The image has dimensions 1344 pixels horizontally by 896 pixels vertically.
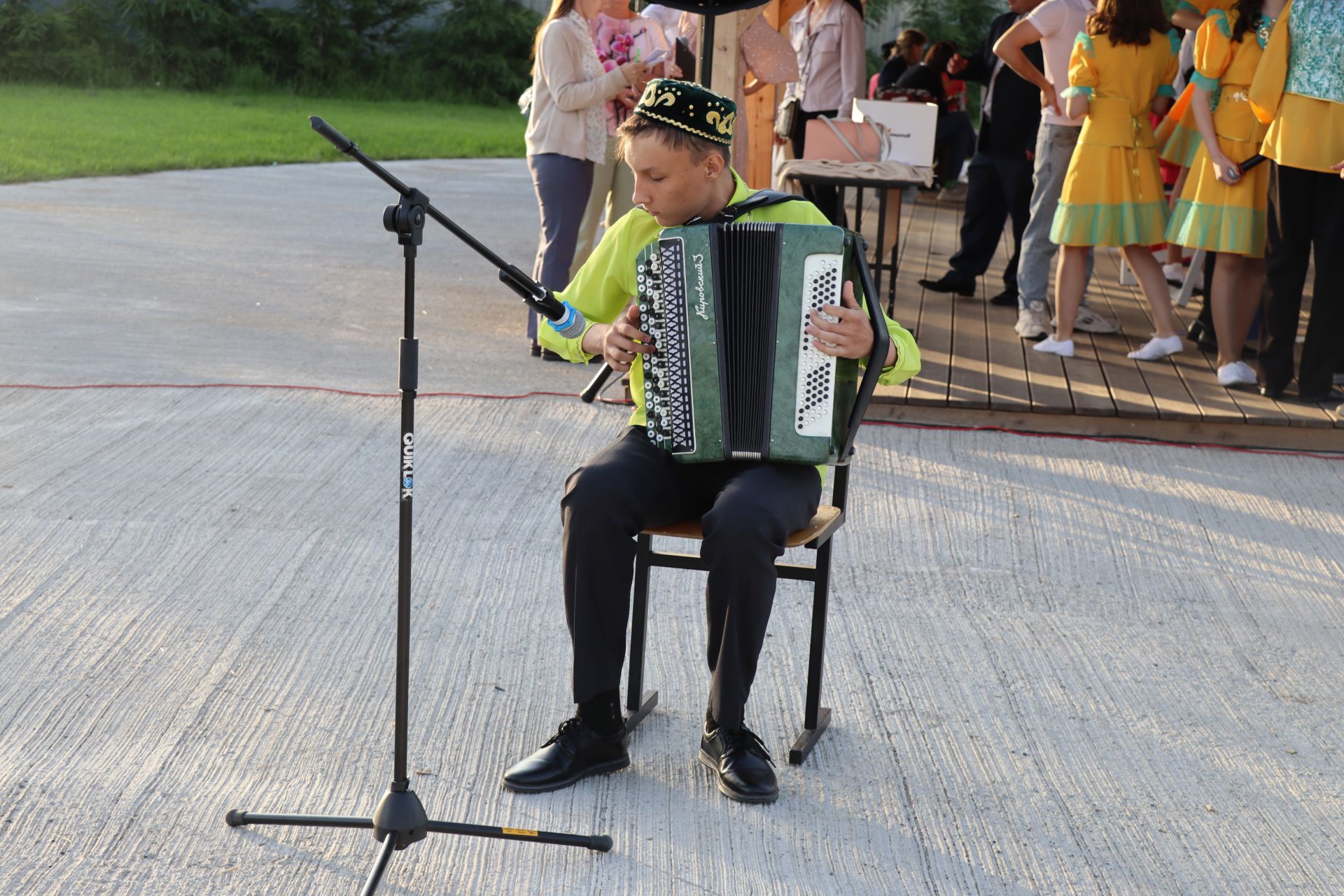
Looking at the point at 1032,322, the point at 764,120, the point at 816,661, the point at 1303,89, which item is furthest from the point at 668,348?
the point at 764,120

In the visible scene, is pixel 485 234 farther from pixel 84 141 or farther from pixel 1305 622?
pixel 1305 622

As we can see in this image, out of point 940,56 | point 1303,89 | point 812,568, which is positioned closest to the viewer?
point 812,568

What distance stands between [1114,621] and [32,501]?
10.9 feet

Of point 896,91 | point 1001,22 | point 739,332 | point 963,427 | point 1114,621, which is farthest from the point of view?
point 896,91

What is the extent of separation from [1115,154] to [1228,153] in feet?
1.70

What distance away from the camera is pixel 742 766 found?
2.81 meters

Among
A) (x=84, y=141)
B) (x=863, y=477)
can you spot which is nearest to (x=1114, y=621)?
(x=863, y=477)

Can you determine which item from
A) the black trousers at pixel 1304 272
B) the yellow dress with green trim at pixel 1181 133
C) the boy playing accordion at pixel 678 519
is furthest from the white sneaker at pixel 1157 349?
the boy playing accordion at pixel 678 519

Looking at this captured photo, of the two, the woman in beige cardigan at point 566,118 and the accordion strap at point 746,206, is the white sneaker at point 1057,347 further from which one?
the accordion strap at point 746,206

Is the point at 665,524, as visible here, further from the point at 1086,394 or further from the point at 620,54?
the point at 620,54

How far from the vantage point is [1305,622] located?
12.5 feet

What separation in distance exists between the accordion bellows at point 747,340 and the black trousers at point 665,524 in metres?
0.10

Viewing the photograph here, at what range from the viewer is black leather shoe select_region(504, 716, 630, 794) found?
2816 mm

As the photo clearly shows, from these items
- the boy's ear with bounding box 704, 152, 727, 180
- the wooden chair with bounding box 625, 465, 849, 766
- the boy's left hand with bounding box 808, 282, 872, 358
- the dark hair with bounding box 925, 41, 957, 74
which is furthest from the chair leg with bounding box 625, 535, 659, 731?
the dark hair with bounding box 925, 41, 957, 74
